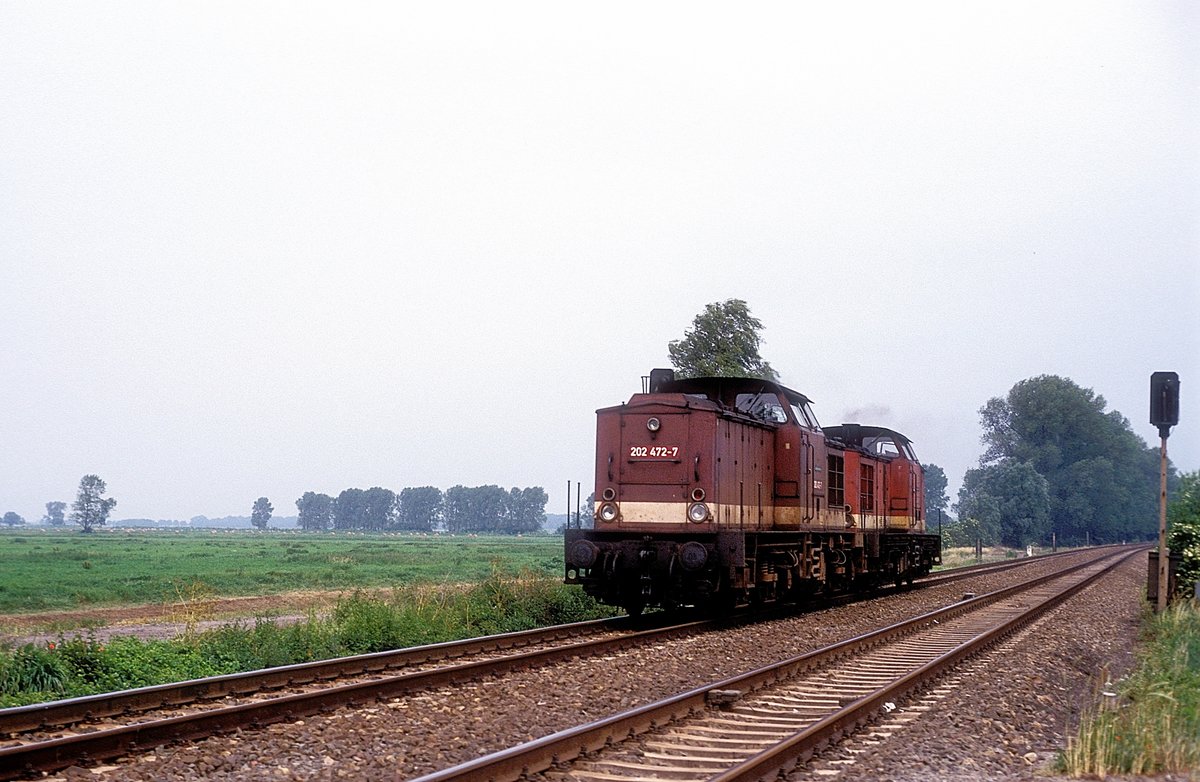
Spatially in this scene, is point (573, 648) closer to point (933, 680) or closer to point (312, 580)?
point (933, 680)

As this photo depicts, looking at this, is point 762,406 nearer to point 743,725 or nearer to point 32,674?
point 743,725

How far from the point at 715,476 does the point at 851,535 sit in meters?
6.94

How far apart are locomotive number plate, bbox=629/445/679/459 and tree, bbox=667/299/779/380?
9.41 meters

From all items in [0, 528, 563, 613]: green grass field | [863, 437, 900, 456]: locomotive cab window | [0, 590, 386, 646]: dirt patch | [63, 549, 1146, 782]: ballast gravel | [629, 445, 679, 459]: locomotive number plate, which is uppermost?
[863, 437, 900, 456]: locomotive cab window

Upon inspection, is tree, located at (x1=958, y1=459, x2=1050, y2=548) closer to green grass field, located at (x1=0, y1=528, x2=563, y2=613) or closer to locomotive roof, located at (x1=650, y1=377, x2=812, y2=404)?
green grass field, located at (x1=0, y1=528, x2=563, y2=613)

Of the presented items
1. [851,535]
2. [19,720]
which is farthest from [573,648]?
[851,535]

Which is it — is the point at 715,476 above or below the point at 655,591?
above

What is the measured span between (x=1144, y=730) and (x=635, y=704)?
4.13m

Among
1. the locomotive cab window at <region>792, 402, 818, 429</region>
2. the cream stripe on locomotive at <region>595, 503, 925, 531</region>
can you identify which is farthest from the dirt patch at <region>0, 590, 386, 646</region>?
the locomotive cab window at <region>792, 402, 818, 429</region>

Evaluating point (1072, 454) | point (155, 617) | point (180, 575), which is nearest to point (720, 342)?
point (155, 617)

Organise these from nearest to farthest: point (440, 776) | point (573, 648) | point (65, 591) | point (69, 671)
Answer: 1. point (440, 776)
2. point (69, 671)
3. point (573, 648)
4. point (65, 591)

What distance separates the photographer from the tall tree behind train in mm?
98250

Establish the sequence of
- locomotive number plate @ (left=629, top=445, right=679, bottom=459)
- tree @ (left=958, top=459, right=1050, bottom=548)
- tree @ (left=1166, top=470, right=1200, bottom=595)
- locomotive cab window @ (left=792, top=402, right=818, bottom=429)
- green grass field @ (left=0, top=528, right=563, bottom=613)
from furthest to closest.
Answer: tree @ (left=958, top=459, right=1050, bottom=548) < green grass field @ (left=0, top=528, right=563, bottom=613) < tree @ (left=1166, top=470, right=1200, bottom=595) < locomotive cab window @ (left=792, top=402, right=818, bottom=429) < locomotive number plate @ (left=629, top=445, right=679, bottom=459)

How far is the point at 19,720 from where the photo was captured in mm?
7773
